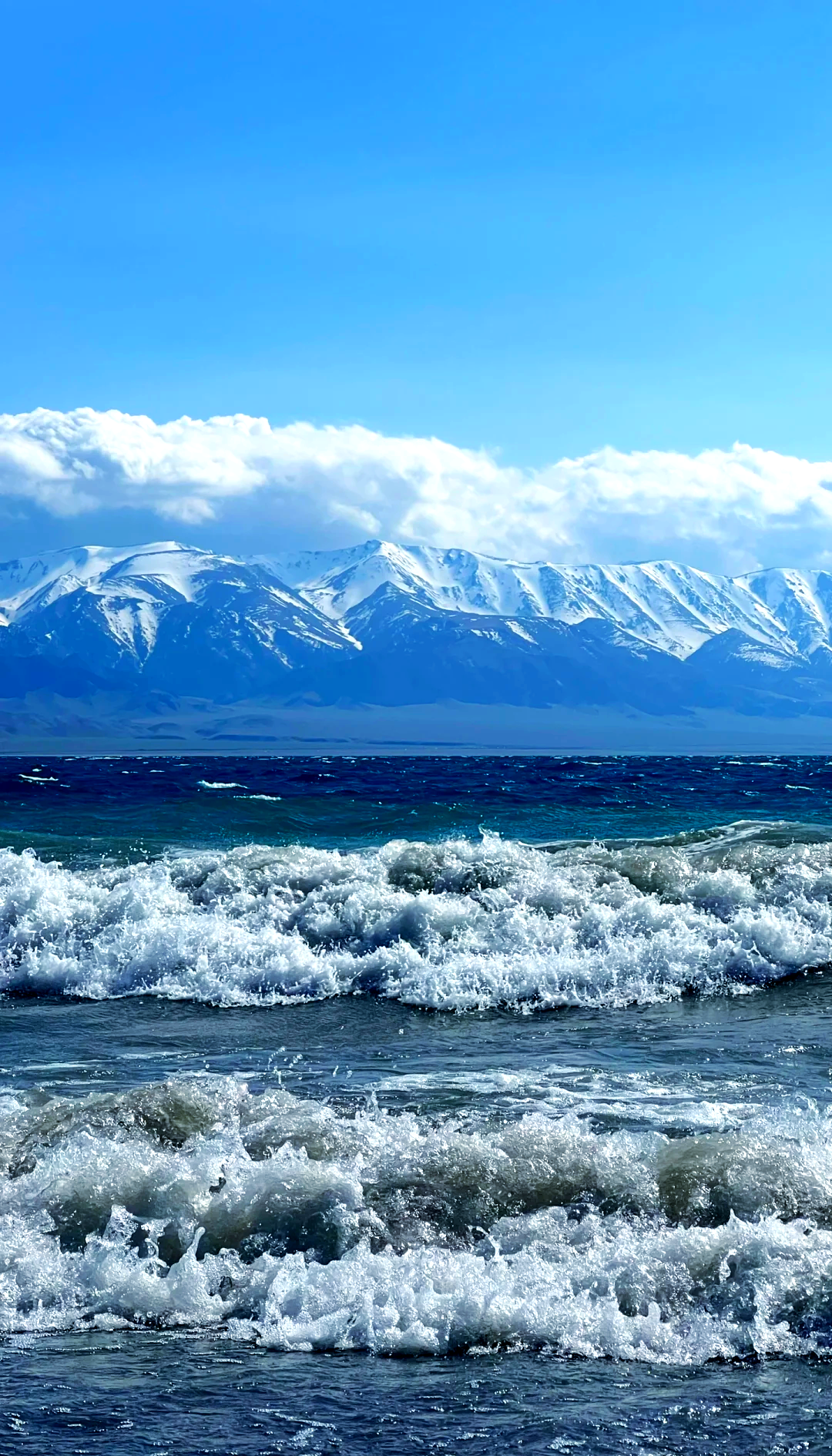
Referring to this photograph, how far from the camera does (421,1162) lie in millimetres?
8523

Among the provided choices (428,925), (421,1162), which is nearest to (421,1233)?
(421,1162)

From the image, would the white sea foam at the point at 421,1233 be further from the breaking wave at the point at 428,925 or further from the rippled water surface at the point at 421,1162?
the breaking wave at the point at 428,925

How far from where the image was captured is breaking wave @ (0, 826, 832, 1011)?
16.9 m

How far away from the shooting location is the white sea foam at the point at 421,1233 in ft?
22.4

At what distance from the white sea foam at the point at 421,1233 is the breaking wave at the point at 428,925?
7223mm

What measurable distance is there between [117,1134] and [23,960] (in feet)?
32.3

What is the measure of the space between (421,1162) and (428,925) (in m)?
10.3

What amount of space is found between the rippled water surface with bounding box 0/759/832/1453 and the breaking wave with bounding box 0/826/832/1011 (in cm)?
7

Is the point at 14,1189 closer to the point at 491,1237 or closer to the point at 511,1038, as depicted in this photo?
the point at 491,1237

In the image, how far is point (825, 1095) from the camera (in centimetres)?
1092

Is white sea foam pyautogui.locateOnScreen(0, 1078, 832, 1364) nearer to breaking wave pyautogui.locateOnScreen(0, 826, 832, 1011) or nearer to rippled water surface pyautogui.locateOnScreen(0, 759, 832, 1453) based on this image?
rippled water surface pyautogui.locateOnScreen(0, 759, 832, 1453)

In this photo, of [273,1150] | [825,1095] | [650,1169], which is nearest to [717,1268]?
[650,1169]

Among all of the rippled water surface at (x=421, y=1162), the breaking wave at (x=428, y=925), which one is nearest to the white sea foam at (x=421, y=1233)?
the rippled water surface at (x=421, y=1162)

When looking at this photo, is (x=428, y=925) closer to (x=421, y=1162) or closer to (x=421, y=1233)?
(x=421, y=1162)
